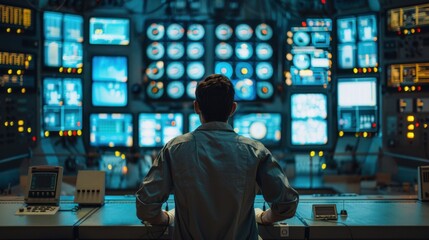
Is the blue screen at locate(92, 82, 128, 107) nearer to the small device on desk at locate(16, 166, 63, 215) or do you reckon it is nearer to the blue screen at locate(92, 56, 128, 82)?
the blue screen at locate(92, 56, 128, 82)

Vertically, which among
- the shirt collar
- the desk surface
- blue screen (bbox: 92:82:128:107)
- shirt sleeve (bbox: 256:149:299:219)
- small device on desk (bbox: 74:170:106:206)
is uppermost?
blue screen (bbox: 92:82:128:107)

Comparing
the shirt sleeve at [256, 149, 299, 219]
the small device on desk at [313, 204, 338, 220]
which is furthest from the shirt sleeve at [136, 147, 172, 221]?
the small device on desk at [313, 204, 338, 220]

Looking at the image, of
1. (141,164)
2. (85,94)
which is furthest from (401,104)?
(85,94)

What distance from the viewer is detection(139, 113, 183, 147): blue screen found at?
639 cm

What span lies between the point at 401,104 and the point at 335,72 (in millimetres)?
884

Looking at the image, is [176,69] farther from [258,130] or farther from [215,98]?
[215,98]

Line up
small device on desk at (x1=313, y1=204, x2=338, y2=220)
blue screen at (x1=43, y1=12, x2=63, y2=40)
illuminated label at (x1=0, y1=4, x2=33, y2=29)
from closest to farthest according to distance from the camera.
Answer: small device on desk at (x1=313, y1=204, x2=338, y2=220)
illuminated label at (x1=0, y1=4, x2=33, y2=29)
blue screen at (x1=43, y1=12, x2=63, y2=40)

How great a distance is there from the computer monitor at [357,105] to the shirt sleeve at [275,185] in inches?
170

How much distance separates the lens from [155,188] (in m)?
2.13

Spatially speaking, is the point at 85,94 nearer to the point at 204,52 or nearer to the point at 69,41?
→ the point at 69,41

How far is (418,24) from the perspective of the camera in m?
5.73

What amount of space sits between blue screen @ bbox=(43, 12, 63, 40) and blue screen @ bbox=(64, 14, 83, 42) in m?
0.08

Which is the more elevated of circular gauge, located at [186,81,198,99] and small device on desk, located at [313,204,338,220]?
circular gauge, located at [186,81,198,99]

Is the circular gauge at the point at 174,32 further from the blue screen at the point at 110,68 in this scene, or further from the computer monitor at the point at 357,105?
the computer monitor at the point at 357,105
